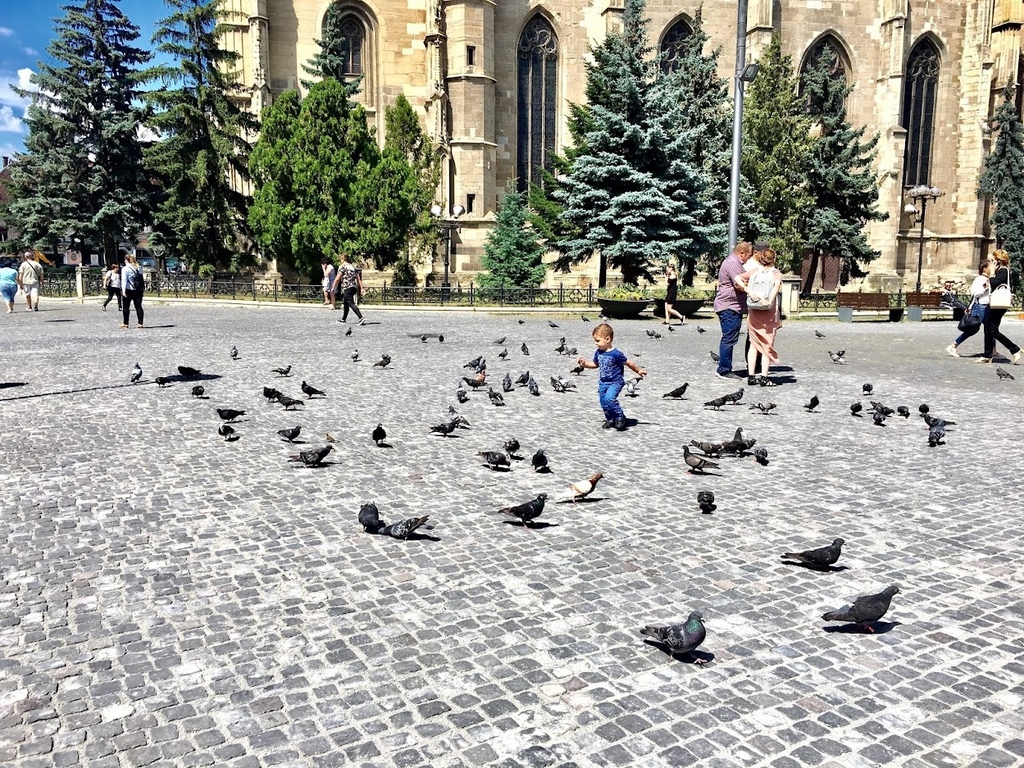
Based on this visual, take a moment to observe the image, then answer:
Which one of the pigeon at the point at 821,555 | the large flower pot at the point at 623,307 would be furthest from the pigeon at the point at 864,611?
the large flower pot at the point at 623,307

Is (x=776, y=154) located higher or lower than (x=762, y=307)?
higher

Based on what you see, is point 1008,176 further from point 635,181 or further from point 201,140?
point 201,140

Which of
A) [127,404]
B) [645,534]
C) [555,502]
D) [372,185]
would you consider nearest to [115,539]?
[555,502]

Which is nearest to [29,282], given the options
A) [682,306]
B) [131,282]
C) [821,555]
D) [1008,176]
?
[131,282]

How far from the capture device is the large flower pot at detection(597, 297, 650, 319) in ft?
80.2

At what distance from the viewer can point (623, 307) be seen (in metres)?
24.7

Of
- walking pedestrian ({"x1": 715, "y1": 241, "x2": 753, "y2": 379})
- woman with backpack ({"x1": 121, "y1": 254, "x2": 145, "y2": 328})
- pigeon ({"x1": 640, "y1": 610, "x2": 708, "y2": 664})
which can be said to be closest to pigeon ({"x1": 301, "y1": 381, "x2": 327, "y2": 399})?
walking pedestrian ({"x1": 715, "y1": 241, "x2": 753, "y2": 379})

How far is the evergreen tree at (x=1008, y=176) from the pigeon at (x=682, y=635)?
47180mm

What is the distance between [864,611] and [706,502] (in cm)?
197

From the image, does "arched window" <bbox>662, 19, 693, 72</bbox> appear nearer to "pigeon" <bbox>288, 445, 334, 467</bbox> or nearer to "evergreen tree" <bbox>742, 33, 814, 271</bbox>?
"evergreen tree" <bbox>742, 33, 814, 271</bbox>

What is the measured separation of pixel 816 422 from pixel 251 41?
1346 inches

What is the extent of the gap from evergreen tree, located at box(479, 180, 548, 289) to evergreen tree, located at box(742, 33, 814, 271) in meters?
8.98

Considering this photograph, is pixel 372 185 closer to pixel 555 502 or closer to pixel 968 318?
pixel 968 318

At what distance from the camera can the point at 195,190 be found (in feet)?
113
